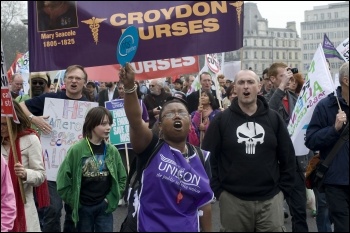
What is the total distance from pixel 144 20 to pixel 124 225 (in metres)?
2.10

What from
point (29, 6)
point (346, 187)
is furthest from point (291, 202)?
point (29, 6)

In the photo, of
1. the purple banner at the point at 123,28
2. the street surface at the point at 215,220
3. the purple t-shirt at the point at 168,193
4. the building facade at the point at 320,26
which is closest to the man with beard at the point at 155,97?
the street surface at the point at 215,220

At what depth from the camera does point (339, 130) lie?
5.92 metres

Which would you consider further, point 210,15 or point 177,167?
point 210,15

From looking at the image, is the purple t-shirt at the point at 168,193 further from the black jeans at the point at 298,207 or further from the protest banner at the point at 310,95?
the black jeans at the point at 298,207

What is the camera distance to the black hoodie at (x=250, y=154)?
5.66 meters

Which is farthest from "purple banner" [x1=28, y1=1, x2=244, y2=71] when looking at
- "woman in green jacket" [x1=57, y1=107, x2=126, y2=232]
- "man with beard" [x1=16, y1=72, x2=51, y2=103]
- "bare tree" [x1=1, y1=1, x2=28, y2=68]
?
"bare tree" [x1=1, y1=1, x2=28, y2=68]

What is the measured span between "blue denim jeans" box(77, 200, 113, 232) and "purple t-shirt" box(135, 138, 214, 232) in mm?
1897

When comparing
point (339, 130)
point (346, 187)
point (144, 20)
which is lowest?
point (346, 187)

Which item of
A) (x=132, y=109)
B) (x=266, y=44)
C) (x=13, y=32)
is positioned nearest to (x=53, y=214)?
(x=132, y=109)

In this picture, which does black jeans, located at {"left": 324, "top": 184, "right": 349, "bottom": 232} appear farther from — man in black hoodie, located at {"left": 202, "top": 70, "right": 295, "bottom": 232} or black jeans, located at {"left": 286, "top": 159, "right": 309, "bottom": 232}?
black jeans, located at {"left": 286, "top": 159, "right": 309, "bottom": 232}

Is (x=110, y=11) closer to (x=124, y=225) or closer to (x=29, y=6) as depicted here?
(x=29, y=6)

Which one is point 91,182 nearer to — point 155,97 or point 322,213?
→ point 322,213

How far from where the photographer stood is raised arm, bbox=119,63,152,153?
4.45m
